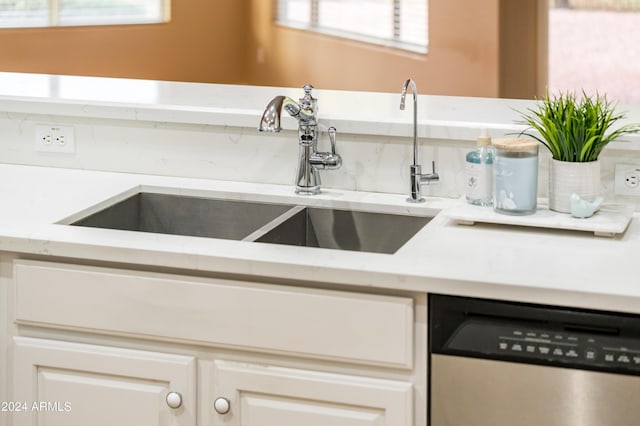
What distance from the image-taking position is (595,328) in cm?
170

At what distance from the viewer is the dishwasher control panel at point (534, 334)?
1.68 metres

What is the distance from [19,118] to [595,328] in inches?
62.5

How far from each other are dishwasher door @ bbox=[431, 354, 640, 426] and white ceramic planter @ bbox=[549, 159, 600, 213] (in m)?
0.44

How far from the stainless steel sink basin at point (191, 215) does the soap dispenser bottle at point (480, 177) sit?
1.42 feet

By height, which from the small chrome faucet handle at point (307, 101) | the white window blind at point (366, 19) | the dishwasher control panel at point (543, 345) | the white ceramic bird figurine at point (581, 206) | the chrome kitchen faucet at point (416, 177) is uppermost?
the white window blind at point (366, 19)

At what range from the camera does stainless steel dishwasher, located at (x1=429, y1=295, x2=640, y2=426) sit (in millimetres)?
1689

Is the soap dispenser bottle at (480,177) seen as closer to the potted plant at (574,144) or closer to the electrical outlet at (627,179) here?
the potted plant at (574,144)

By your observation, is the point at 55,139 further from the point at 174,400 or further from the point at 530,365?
the point at 530,365

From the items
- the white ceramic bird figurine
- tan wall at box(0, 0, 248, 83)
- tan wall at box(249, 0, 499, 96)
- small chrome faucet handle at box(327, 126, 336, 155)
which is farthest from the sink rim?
tan wall at box(0, 0, 248, 83)

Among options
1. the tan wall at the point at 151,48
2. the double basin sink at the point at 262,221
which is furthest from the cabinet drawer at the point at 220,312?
the tan wall at the point at 151,48

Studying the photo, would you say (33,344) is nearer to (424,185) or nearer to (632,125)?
(424,185)

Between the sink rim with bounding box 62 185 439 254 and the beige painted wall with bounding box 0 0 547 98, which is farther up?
the beige painted wall with bounding box 0 0 547 98

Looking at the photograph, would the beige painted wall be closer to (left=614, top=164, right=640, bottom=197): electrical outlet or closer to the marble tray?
(left=614, top=164, right=640, bottom=197): electrical outlet

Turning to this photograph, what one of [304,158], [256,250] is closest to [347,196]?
[304,158]
